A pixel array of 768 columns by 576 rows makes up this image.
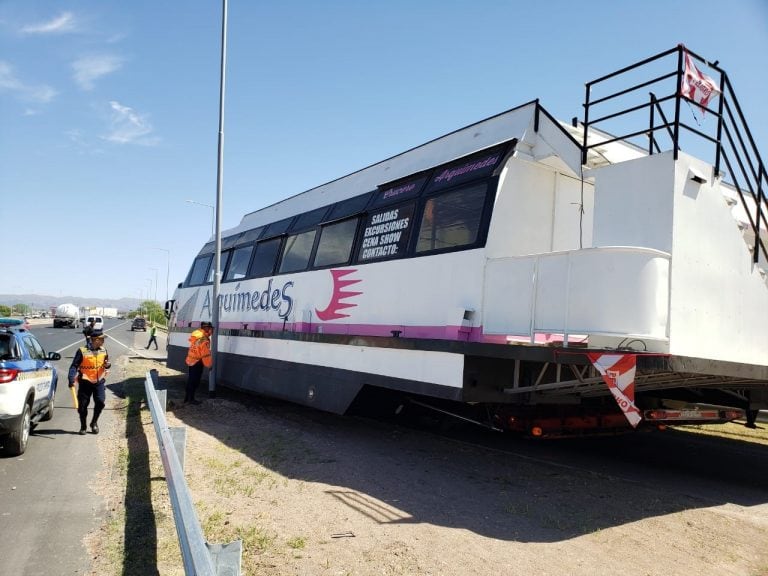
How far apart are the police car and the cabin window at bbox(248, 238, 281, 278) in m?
3.82

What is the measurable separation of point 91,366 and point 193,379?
268 cm

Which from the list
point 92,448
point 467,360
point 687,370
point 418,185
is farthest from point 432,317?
point 92,448

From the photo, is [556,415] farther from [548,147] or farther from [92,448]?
[92,448]

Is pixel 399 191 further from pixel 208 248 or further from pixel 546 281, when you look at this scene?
pixel 208 248

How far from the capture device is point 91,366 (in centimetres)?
→ 880

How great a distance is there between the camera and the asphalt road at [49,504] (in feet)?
14.4

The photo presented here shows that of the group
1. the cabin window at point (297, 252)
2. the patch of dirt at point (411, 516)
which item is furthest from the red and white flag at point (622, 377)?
the cabin window at point (297, 252)

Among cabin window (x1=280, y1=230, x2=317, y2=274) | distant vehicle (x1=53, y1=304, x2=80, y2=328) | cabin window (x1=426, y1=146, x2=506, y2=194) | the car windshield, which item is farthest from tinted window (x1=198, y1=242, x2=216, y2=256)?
distant vehicle (x1=53, y1=304, x2=80, y2=328)

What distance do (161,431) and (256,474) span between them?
61.2 inches

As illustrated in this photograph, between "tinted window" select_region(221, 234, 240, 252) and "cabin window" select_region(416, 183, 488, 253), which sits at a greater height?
"tinted window" select_region(221, 234, 240, 252)

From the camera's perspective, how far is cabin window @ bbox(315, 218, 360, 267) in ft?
27.7

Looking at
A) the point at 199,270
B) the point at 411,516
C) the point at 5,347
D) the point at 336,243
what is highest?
the point at 336,243

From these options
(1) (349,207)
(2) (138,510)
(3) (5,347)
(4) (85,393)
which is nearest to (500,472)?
(2) (138,510)

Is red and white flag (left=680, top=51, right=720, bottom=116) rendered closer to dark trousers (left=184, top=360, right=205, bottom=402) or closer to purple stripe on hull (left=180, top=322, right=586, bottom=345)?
purple stripe on hull (left=180, top=322, right=586, bottom=345)
